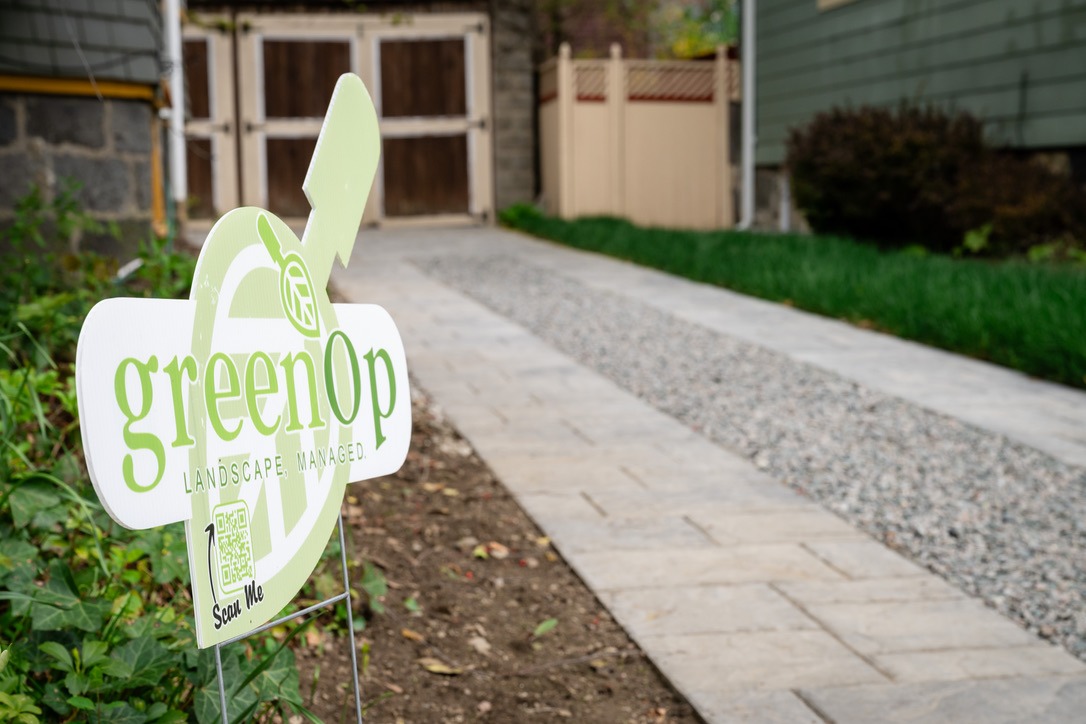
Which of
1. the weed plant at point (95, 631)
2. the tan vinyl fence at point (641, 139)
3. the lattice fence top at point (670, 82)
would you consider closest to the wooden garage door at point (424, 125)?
the tan vinyl fence at point (641, 139)

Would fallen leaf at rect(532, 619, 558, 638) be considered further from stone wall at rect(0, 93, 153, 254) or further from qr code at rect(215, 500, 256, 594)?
stone wall at rect(0, 93, 153, 254)

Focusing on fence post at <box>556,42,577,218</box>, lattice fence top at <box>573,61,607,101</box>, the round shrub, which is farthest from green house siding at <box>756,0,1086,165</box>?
fence post at <box>556,42,577,218</box>

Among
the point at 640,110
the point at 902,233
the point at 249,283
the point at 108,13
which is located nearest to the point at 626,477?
the point at 249,283

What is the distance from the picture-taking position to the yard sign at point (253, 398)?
1.32m

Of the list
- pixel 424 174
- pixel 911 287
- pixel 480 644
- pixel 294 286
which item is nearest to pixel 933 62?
pixel 911 287

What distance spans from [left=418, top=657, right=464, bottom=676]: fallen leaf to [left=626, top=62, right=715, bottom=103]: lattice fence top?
11.7 metres

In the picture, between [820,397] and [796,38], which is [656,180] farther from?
[820,397]

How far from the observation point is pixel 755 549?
3357 mm

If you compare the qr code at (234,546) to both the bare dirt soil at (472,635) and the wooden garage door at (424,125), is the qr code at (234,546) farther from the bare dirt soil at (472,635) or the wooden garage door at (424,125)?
the wooden garage door at (424,125)

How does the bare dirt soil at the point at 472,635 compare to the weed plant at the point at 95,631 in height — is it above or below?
below

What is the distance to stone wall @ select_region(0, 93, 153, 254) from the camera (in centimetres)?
559

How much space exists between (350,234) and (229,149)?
12.9 meters

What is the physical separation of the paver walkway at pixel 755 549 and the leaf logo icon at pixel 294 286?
121 cm

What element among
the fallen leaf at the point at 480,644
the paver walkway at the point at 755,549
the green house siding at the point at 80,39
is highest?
the green house siding at the point at 80,39
